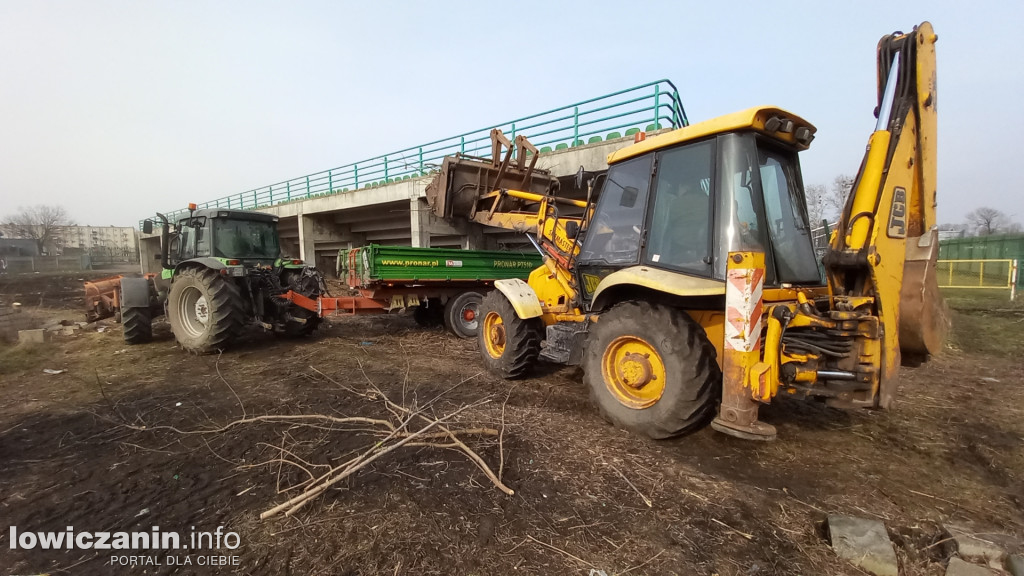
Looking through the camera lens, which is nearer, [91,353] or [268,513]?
[268,513]

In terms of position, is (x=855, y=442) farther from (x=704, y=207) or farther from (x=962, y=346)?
(x=962, y=346)

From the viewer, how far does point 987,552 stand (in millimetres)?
2115

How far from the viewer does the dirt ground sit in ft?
7.23

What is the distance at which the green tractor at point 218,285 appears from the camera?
6789 millimetres

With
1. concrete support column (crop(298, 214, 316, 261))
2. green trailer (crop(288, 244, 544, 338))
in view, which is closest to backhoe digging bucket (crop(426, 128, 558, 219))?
green trailer (crop(288, 244, 544, 338))

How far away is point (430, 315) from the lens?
9.40 meters

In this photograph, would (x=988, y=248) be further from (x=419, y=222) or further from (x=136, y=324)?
(x=136, y=324)

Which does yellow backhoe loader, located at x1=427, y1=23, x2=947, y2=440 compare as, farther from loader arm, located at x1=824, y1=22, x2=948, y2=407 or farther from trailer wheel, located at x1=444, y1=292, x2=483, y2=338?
trailer wheel, located at x1=444, y1=292, x2=483, y2=338

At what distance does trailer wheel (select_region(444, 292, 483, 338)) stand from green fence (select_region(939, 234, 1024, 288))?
17257 millimetres

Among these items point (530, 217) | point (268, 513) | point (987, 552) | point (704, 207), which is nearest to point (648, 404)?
point (704, 207)

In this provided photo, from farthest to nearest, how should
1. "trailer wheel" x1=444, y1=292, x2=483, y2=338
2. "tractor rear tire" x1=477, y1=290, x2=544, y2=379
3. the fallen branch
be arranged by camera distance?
"trailer wheel" x1=444, y1=292, x2=483, y2=338
"tractor rear tire" x1=477, y1=290, x2=544, y2=379
the fallen branch

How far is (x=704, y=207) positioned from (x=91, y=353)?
9119 millimetres

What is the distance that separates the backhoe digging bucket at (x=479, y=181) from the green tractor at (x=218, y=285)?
10.1 feet

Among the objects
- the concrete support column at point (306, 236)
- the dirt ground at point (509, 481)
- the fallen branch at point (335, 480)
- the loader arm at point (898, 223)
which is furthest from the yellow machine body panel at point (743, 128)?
the concrete support column at point (306, 236)
